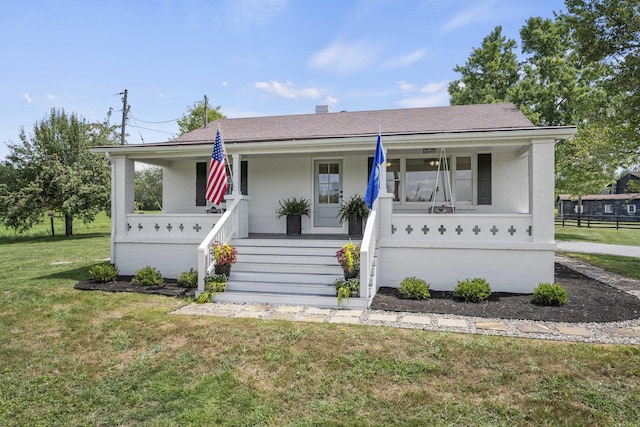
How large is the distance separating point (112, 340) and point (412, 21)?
11141mm

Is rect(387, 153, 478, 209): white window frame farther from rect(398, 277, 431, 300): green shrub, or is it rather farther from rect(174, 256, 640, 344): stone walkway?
rect(174, 256, 640, 344): stone walkway

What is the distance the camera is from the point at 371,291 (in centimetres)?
655

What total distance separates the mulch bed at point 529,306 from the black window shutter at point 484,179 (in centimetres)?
281

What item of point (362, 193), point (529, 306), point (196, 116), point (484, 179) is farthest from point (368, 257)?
point (196, 116)

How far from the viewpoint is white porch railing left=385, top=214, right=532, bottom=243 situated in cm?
717

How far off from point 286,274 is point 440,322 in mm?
3057

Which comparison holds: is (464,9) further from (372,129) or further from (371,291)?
(371,291)

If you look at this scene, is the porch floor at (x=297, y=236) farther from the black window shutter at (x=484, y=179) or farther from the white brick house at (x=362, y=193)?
the black window shutter at (x=484, y=179)

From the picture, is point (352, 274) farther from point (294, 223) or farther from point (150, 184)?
point (150, 184)

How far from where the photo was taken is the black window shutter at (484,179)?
30.3 ft

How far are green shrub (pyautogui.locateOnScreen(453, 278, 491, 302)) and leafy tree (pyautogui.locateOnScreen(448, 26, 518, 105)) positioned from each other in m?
16.1

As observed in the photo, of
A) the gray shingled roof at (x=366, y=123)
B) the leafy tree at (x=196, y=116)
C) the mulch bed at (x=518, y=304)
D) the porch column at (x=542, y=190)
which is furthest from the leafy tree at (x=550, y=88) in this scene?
the leafy tree at (x=196, y=116)

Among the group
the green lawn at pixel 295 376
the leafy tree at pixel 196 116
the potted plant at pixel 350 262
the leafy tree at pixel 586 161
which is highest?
the leafy tree at pixel 196 116

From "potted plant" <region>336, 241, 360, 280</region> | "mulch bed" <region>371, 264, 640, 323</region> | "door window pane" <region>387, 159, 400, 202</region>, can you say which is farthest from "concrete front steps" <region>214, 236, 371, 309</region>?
"door window pane" <region>387, 159, 400, 202</region>
